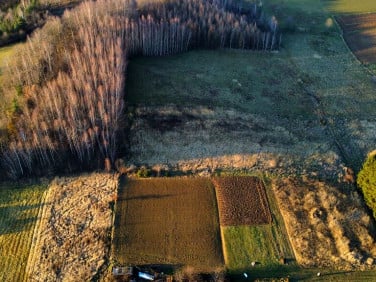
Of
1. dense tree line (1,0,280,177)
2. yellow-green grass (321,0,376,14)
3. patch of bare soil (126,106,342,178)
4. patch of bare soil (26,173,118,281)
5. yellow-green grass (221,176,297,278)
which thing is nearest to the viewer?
patch of bare soil (26,173,118,281)

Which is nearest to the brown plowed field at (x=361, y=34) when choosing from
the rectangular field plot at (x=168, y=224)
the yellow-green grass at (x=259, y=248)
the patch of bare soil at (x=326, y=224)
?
the patch of bare soil at (x=326, y=224)

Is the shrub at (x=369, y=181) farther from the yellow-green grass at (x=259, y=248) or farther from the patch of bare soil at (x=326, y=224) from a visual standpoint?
the yellow-green grass at (x=259, y=248)

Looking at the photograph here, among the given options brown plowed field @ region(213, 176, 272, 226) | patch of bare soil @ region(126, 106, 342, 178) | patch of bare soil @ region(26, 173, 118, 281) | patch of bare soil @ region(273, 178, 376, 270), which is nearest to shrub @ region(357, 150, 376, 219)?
patch of bare soil @ region(273, 178, 376, 270)

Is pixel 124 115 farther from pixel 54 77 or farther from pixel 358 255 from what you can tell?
pixel 358 255

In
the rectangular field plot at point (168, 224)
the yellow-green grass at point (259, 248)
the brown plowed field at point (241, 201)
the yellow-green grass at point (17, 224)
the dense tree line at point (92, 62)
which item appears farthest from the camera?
the dense tree line at point (92, 62)

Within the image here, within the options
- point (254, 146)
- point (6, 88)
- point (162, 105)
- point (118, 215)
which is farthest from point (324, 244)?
point (6, 88)

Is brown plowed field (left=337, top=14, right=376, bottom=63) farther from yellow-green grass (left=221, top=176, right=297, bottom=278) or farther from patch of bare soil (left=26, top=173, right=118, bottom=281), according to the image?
patch of bare soil (left=26, top=173, right=118, bottom=281)
